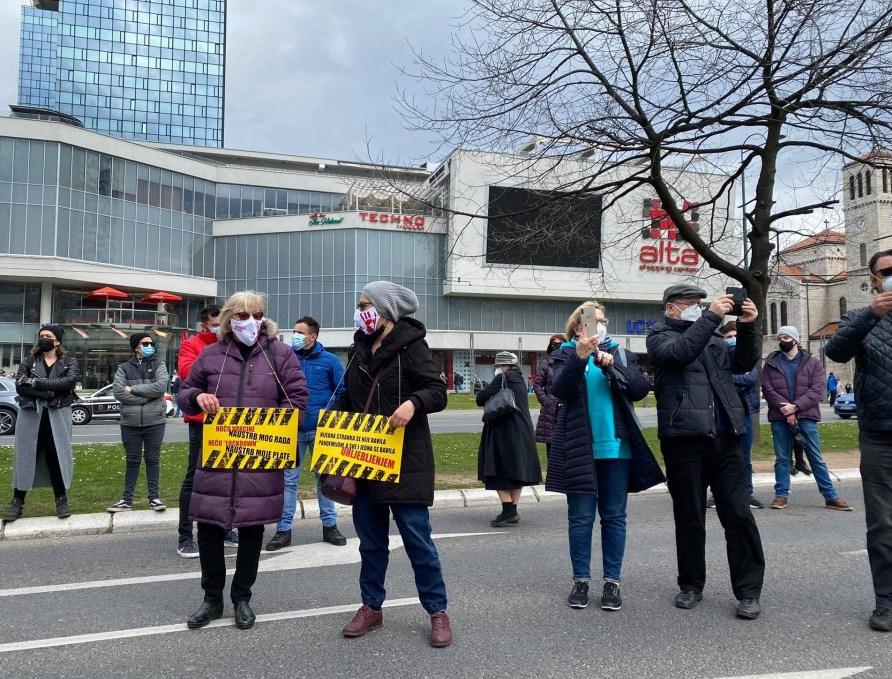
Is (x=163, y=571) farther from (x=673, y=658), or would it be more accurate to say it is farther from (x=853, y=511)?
(x=853, y=511)

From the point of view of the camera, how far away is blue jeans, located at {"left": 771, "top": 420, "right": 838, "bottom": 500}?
317 inches

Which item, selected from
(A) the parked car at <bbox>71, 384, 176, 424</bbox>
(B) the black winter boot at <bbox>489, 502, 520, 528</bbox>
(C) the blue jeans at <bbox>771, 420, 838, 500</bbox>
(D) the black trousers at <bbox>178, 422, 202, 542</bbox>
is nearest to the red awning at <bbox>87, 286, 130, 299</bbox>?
(A) the parked car at <bbox>71, 384, 176, 424</bbox>

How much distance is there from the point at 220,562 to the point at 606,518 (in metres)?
2.45

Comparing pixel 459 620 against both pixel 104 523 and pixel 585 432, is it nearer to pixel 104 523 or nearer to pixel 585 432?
pixel 585 432

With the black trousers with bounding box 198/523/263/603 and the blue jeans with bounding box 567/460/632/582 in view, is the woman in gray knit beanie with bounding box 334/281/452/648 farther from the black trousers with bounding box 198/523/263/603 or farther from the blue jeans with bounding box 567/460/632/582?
the blue jeans with bounding box 567/460/632/582

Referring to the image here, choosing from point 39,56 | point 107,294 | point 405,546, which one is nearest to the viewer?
point 405,546

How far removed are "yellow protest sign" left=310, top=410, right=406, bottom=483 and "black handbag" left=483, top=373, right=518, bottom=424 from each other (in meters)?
3.34

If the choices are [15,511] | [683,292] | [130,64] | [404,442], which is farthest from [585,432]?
[130,64]

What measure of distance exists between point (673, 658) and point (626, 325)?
204 ft

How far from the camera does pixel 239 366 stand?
4.36 meters

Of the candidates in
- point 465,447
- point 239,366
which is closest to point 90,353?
point 465,447

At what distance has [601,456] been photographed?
14.7ft

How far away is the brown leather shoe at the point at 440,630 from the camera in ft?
12.3

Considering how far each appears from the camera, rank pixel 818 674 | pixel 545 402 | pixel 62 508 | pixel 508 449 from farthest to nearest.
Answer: pixel 545 402, pixel 508 449, pixel 62 508, pixel 818 674
